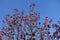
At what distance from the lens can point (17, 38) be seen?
63.4 feet

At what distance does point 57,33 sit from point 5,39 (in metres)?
3.90

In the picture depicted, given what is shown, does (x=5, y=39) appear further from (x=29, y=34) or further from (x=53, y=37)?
(x=53, y=37)

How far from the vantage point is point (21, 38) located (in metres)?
19.4

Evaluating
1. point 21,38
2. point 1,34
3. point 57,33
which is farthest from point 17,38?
point 57,33

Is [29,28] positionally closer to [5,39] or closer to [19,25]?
[19,25]

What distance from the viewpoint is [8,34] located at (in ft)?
65.1

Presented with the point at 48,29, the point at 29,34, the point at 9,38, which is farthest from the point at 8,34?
the point at 48,29

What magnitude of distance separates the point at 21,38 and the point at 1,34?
1810 millimetres

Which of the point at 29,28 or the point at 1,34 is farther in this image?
the point at 1,34

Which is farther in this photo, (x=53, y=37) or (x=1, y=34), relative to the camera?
(x=1, y=34)

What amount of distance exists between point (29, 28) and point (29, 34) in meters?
0.44

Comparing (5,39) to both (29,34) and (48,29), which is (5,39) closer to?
(29,34)

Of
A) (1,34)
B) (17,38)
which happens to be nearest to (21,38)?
(17,38)

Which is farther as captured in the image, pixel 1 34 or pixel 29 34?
pixel 1 34
